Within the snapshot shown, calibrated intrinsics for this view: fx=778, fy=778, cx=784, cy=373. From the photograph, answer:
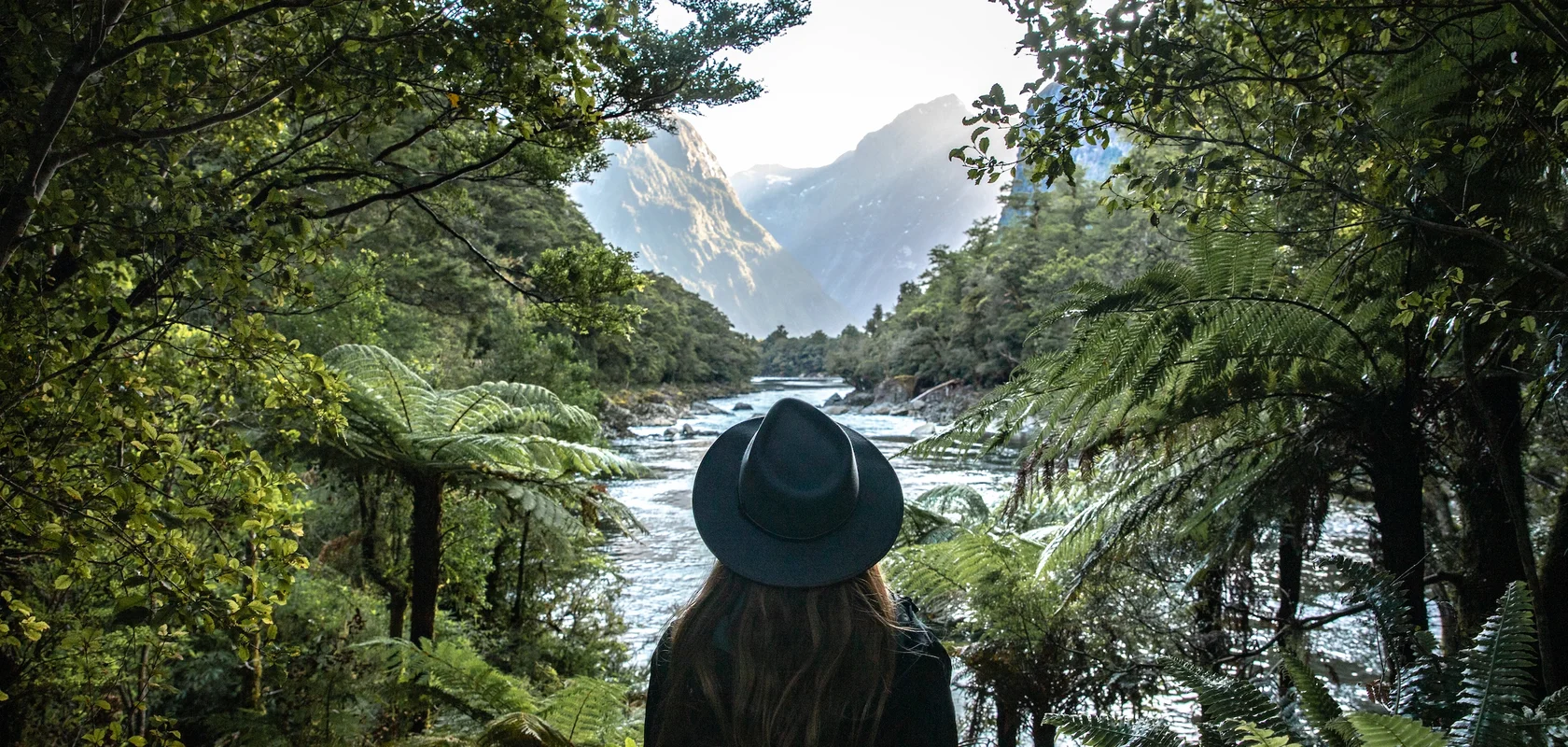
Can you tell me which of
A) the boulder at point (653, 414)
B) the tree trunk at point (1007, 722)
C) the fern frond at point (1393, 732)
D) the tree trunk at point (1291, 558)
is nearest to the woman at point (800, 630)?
the fern frond at point (1393, 732)

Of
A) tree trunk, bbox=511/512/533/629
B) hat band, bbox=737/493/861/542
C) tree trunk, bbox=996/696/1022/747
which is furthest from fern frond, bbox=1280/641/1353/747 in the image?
tree trunk, bbox=511/512/533/629

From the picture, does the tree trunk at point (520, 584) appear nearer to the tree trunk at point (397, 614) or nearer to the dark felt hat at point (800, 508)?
the tree trunk at point (397, 614)

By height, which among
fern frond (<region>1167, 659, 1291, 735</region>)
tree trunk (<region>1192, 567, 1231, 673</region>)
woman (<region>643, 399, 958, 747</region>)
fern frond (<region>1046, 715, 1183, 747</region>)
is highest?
woman (<region>643, 399, 958, 747</region>)

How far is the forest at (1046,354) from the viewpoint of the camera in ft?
5.38

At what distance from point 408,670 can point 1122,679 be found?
344 cm

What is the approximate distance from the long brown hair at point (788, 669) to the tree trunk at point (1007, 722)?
2750 mm

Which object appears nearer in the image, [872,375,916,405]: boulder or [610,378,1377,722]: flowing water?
[610,378,1377,722]: flowing water

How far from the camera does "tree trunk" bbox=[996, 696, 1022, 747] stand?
376cm

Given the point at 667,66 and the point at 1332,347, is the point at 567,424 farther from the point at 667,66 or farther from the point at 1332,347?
the point at 1332,347

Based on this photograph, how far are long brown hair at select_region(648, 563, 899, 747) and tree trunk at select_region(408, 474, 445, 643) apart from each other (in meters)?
3.77

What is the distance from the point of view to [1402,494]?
2174mm

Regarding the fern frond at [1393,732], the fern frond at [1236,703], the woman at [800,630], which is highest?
→ the woman at [800,630]

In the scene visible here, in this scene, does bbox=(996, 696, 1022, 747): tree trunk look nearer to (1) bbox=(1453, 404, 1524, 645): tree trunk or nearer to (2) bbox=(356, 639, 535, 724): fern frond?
(1) bbox=(1453, 404, 1524, 645): tree trunk

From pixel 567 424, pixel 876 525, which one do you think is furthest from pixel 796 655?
pixel 567 424
